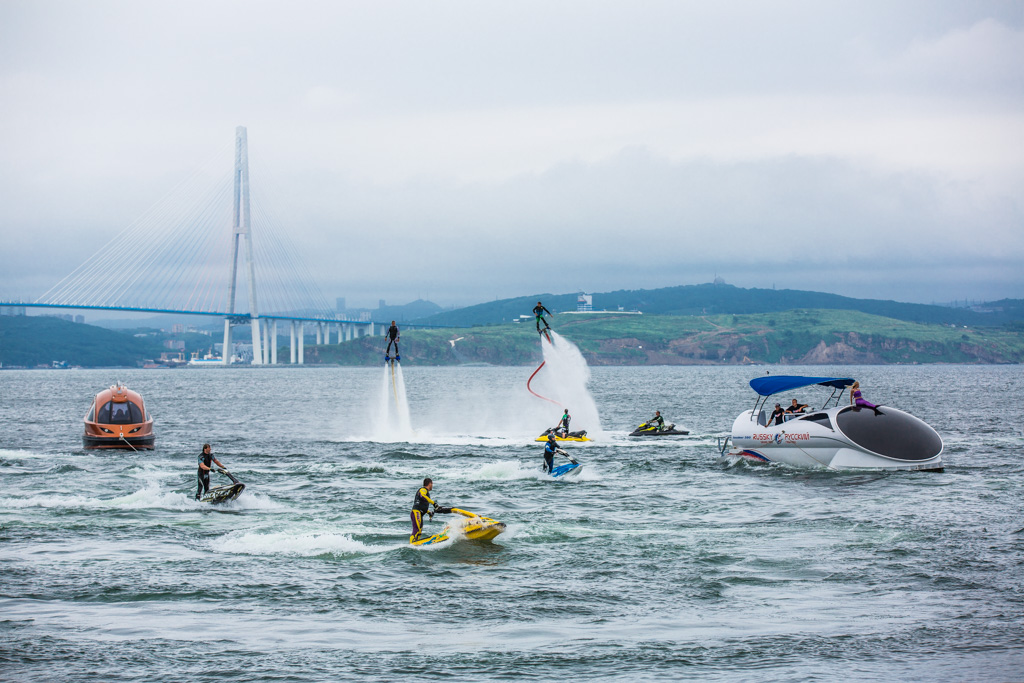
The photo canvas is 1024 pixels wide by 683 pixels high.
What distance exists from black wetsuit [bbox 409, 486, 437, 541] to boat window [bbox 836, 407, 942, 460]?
2060 centimetres

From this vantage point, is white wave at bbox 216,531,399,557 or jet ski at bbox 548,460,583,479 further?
jet ski at bbox 548,460,583,479

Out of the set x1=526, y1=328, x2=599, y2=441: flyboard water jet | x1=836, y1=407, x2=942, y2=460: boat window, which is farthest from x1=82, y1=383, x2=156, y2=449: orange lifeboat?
x1=836, y1=407, x2=942, y2=460: boat window

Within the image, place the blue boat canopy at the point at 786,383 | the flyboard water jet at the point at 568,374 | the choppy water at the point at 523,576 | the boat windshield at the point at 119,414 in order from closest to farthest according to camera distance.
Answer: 1. the choppy water at the point at 523,576
2. the blue boat canopy at the point at 786,383
3. the boat windshield at the point at 119,414
4. the flyboard water jet at the point at 568,374

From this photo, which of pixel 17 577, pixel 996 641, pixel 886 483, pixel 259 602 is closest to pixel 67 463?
pixel 17 577

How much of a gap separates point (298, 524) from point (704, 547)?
40.3 feet

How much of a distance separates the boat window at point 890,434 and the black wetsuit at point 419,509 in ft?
67.6

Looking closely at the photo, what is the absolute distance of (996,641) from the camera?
16547mm

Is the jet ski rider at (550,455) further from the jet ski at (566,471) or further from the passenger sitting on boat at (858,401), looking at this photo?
the passenger sitting on boat at (858,401)

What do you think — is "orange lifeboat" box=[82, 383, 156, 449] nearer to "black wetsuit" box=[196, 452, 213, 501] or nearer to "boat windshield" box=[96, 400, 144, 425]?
"boat windshield" box=[96, 400, 144, 425]

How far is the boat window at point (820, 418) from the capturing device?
130ft

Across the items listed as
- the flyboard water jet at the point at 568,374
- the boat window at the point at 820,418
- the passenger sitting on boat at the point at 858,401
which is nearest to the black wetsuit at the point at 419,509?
the passenger sitting on boat at the point at 858,401

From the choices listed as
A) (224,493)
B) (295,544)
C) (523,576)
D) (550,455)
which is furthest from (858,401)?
(224,493)

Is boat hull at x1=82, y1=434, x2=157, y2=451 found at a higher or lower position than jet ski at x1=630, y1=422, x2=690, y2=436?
higher

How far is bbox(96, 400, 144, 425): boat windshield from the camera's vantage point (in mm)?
52312
